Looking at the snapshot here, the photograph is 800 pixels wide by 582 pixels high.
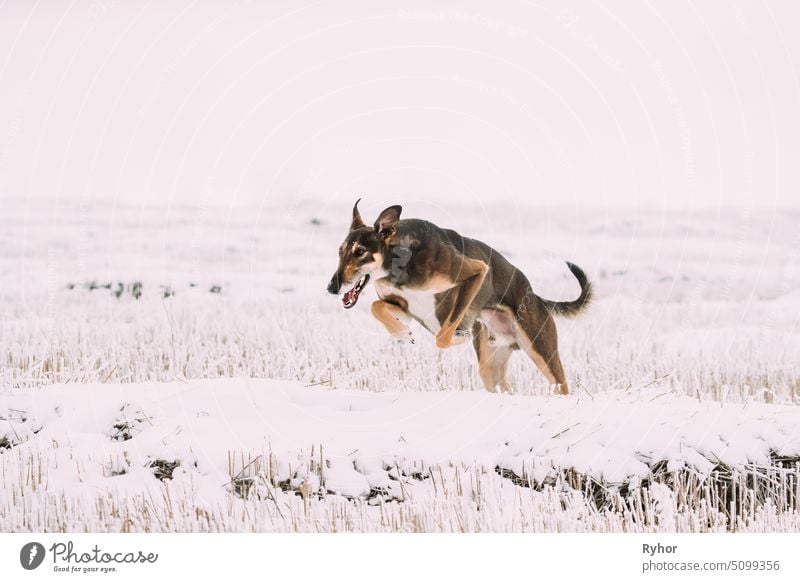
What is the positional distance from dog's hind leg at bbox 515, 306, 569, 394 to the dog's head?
53.5 inches

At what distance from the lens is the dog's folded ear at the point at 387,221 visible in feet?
19.2

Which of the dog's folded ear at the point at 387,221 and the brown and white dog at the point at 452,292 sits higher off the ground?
the dog's folded ear at the point at 387,221

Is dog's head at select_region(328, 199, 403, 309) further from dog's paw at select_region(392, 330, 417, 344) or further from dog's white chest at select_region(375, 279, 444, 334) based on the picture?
dog's paw at select_region(392, 330, 417, 344)

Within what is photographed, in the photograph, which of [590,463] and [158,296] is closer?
[590,463]

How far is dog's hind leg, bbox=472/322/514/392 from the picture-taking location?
6.70 metres

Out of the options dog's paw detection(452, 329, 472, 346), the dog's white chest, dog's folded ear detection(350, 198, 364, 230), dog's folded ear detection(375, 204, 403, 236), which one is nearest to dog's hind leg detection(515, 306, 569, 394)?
dog's paw detection(452, 329, 472, 346)

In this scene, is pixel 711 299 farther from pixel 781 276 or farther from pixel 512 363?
pixel 512 363

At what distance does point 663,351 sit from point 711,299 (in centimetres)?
246

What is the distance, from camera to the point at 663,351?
7.69 metres

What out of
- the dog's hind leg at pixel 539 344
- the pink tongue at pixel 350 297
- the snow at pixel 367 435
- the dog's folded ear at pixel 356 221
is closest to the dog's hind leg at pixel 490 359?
the dog's hind leg at pixel 539 344

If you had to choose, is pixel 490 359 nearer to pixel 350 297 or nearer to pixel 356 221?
pixel 350 297

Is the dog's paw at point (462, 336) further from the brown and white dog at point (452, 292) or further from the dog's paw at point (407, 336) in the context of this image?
the dog's paw at point (407, 336)

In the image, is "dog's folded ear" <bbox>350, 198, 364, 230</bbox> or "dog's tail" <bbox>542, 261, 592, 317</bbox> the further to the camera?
"dog's tail" <bbox>542, 261, 592, 317</bbox>
